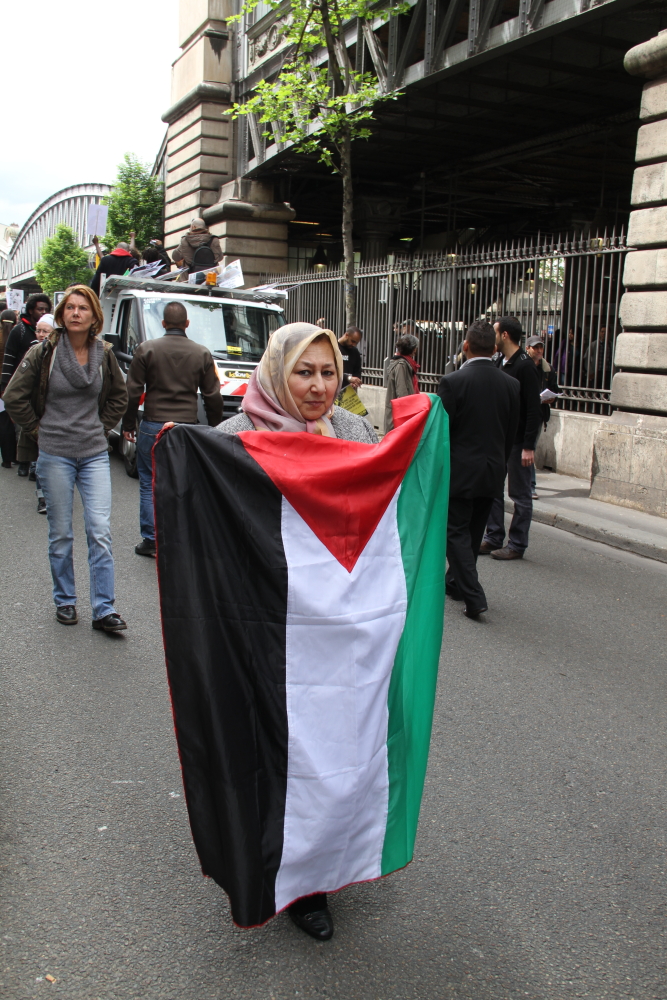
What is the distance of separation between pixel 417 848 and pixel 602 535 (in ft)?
20.6

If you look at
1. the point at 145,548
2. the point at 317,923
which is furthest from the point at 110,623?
the point at 317,923

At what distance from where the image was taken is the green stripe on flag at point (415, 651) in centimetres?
269

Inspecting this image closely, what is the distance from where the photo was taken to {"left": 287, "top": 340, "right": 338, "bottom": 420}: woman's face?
2920 mm

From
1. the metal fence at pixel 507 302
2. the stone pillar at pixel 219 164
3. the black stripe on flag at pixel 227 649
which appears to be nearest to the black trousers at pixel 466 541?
the black stripe on flag at pixel 227 649

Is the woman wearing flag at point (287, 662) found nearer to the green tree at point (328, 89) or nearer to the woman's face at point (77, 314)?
the woman's face at point (77, 314)

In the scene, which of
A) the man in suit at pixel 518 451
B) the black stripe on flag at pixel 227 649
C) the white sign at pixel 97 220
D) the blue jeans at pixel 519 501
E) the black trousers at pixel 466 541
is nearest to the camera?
the black stripe on flag at pixel 227 649

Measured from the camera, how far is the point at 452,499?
624 cm

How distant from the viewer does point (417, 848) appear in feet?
10.6

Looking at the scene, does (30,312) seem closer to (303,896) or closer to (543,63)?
(543,63)

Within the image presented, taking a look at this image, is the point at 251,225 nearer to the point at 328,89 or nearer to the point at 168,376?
the point at 328,89

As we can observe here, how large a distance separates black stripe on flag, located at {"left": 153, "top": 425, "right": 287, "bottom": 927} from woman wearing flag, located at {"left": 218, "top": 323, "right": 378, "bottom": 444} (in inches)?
13.5

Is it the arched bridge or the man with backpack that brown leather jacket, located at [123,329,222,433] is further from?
the arched bridge

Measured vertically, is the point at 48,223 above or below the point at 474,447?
above

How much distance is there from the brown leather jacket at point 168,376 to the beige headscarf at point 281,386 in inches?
175
